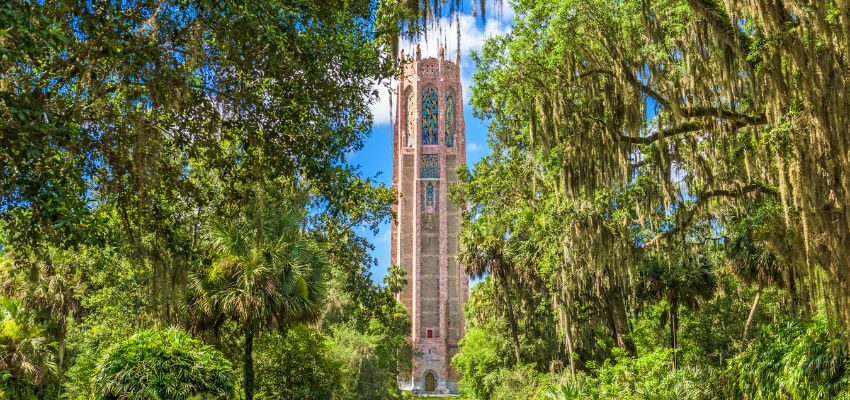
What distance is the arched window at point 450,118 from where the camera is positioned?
76.3m

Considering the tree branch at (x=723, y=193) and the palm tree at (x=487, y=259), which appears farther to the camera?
the palm tree at (x=487, y=259)

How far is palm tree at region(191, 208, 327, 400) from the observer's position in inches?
627

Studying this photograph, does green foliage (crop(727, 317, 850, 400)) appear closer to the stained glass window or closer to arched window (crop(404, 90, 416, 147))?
the stained glass window

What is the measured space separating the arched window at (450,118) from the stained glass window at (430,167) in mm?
1941

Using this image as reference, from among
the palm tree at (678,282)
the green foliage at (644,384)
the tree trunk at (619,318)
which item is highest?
the palm tree at (678,282)

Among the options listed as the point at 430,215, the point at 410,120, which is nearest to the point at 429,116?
the point at 410,120

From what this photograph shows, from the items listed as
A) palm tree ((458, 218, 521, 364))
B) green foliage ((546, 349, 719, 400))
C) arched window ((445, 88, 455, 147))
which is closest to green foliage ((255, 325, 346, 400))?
green foliage ((546, 349, 719, 400))

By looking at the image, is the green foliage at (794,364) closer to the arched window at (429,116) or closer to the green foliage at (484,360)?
the green foliage at (484,360)

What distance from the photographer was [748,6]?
394 inches

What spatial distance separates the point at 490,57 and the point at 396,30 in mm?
5334

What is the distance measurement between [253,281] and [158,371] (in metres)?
3.19

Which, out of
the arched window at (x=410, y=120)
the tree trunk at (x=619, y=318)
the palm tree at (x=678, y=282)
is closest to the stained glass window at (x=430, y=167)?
the arched window at (x=410, y=120)

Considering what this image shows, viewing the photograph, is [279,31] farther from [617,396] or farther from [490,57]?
[617,396]

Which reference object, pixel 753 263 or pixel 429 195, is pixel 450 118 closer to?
pixel 429 195
